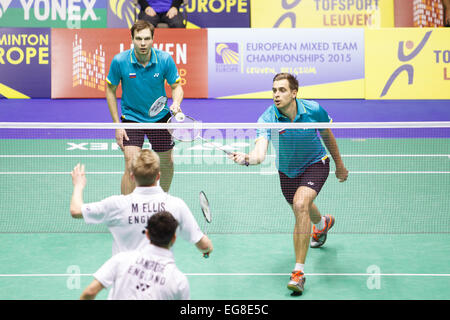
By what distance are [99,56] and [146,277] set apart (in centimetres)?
978

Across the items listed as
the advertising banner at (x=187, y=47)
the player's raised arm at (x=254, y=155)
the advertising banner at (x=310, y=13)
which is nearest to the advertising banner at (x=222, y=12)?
the advertising banner at (x=310, y=13)

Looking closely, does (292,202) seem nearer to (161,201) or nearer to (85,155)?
(161,201)

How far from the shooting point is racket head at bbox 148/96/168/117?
623 centimetres

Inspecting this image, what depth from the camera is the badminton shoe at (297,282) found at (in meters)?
5.00

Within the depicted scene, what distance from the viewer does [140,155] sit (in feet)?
12.2

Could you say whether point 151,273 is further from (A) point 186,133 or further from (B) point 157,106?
(B) point 157,106

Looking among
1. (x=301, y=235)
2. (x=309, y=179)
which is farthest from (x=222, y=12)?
(x=301, y=235)

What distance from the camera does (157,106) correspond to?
629cm

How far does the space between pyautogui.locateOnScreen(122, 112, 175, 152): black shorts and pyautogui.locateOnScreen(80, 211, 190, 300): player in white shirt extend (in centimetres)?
290

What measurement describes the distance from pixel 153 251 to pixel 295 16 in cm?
1250

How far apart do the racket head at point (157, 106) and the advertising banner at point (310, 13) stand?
8.92m

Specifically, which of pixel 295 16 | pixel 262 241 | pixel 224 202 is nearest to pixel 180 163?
pixel 224 202

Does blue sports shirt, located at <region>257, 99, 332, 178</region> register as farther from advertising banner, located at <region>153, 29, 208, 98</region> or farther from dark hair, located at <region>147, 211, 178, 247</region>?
advertising banner, located at <region>153, 29, 208, 98</region>

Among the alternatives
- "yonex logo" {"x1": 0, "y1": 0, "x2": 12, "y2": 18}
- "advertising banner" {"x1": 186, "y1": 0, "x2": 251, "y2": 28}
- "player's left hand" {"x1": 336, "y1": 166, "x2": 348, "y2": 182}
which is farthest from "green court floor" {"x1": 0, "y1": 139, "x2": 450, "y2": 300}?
"yonex logo" {"x1": 0, "y1": 0, "x2": 12, "y2": 18}
